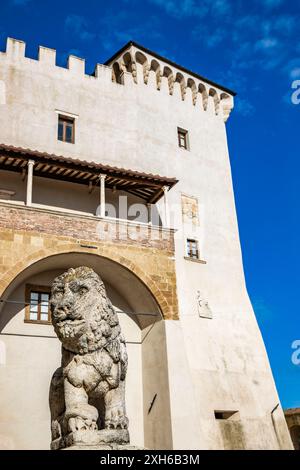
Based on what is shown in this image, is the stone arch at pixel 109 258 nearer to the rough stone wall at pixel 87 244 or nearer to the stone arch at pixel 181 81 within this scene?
the rough stone wall at pixel 87 244

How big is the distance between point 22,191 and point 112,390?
34.1 ft

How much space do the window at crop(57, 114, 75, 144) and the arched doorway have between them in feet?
17.8

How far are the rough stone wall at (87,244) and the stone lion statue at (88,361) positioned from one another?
654 centimetres

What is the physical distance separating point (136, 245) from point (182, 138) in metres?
7.70

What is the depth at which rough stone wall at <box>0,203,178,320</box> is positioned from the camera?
15.9m

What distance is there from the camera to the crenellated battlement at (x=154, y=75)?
21.6 meters

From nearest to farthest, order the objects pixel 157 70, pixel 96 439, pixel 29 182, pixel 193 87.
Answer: pixel 96 439 → pixel 29 182 → pixel 157 70 → pixel 193 87

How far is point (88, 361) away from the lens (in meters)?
9.14

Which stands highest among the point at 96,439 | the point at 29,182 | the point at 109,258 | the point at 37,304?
the point at 29,182

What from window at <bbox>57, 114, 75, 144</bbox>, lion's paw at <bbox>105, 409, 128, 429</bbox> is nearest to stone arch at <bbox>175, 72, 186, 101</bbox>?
window at <bbox>57, 114, 75, 144</bbox>

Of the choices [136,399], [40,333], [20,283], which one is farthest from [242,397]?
[20,283]

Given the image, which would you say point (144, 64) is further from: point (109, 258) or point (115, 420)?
point (115, 420)

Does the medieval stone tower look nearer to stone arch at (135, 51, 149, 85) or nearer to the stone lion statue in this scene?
stone arch at (135, 51, 149, 85)

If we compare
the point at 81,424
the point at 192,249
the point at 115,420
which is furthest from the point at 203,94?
the point at 81,424
